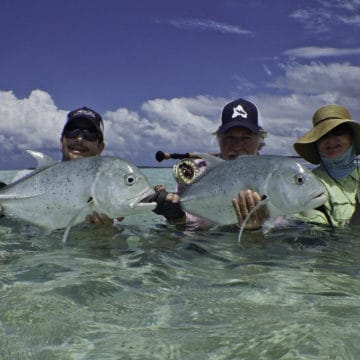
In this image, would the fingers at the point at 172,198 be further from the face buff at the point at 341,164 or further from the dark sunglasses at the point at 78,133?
the face buff at the point at 341,164

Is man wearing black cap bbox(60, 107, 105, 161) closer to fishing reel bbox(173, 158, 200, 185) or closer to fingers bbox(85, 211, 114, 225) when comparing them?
fishing reel bbox(173, 158, 200, 185)

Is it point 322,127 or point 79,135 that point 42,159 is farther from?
point 322,127

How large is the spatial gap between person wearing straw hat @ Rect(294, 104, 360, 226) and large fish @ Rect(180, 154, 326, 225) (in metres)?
1.99

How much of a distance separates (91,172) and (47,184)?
0.47 metres

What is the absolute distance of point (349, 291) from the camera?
3.45 meters

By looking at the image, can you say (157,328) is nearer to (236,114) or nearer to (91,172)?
(91,172)

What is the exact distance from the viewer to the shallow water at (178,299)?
2467 millimetres

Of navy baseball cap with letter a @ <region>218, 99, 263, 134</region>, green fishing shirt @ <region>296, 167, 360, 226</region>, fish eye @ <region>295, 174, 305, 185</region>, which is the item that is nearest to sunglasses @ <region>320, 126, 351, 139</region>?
green fishing shirt @ <region>296, 167, 360, 226</region>

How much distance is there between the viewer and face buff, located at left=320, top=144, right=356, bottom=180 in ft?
21.2

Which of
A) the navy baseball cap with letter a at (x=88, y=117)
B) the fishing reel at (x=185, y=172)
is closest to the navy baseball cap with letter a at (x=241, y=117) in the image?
the fishing reel at (x=185, y=172)

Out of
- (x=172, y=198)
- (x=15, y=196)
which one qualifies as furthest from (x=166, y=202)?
(x=15, y=196)

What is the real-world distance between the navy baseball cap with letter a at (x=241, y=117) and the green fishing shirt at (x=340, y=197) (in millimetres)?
1499

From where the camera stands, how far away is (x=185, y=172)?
6.38 metres

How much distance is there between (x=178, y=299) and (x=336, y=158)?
4.07 m
